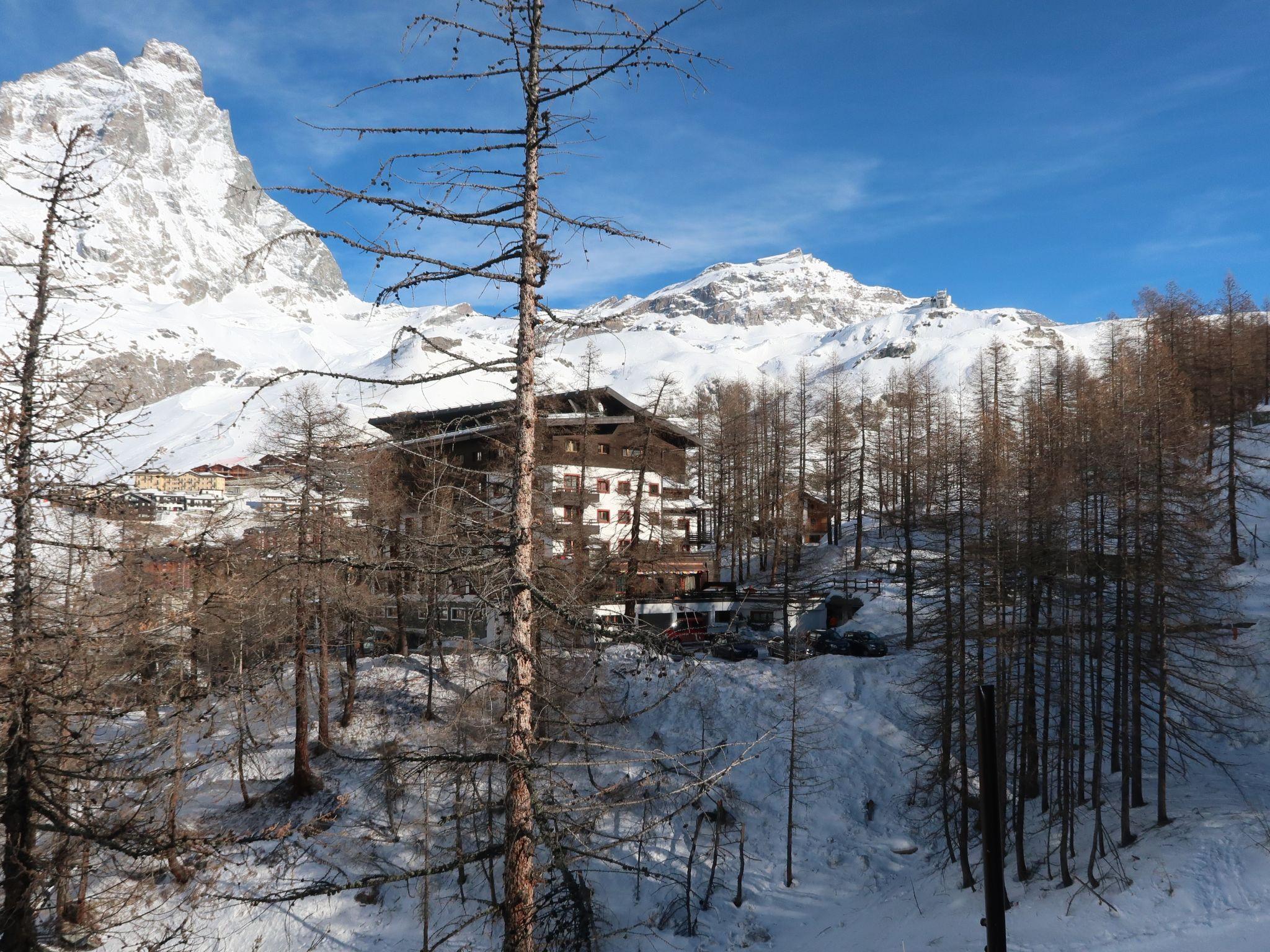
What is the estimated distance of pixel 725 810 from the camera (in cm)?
2491

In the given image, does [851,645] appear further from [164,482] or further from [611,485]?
[164,482]

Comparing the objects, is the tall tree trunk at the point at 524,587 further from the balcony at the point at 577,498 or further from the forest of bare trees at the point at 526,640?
the balcony at the point at 577,498

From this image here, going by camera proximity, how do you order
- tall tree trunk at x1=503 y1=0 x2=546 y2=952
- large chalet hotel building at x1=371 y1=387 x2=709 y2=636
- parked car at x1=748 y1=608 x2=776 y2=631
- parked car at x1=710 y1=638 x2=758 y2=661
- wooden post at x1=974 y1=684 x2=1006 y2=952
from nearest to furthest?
wooden post at x1=974 y1=684 x2=1006 y2=952, tall tree trunk at x1=503 y1=0 x2=546 y2=952, large chalet hotel building at x1=371 y1=387 x2=709 y2=636, parked car at x1=710 y1=638 x2=758 y2=661, parked car at x1=748 y1=608 x2=776 y2=631

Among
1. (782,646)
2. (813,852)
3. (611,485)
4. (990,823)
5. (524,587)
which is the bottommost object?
(813,852)

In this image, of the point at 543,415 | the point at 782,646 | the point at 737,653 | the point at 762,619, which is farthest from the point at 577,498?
the point at 762,619

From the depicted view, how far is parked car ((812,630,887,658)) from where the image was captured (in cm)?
3434

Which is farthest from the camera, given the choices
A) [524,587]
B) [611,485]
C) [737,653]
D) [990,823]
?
[611,485]

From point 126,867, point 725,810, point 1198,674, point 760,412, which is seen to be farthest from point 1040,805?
point 760,412

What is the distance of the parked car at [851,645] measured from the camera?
34.3 m

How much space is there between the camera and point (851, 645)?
34.7 metres

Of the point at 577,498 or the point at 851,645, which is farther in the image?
the point at 851,645

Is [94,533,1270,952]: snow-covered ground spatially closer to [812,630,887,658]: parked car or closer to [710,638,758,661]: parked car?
[812,630,887,658]: parked car

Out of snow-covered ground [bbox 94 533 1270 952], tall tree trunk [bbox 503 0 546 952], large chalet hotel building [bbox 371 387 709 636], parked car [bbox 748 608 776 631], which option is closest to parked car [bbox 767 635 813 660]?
snow-covered ground [bbox 94 533 1270 952]

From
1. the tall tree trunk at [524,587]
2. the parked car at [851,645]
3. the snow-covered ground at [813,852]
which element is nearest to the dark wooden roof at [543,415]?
the tall tree trunk at [524,587]
